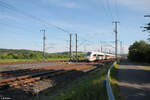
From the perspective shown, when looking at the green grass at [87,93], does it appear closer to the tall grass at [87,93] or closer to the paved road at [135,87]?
the tall grass at [87,93]

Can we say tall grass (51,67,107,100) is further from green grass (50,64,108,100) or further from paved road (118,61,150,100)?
paved road (118,61,150,100)

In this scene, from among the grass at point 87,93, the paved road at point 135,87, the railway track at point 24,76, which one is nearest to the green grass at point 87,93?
the grass at point 87,93

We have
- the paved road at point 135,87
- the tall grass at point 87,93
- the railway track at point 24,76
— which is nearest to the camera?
the tall grass at point 87,93

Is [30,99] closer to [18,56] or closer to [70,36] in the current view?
[70,36]

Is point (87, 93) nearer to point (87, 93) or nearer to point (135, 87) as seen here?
point (87, 93)

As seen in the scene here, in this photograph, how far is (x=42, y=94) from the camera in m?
10.1

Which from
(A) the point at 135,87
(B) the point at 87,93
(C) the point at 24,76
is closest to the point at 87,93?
(B) the point at 87,93

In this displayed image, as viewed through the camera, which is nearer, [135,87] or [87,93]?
[87,93]

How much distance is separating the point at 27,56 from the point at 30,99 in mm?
64626

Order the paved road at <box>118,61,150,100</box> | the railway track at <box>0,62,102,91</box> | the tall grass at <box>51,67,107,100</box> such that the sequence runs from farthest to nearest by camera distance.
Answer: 1. the railway track at <box>0,62,102,91</box>
2. the paved road at <box>118,61,150,100</box>
3. the tall grass at <box>51,67,107,100</box>

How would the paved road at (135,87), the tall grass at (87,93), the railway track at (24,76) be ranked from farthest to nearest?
the railway track at (24,76)
the paved road at (135,87)
the tall grass at (87,93)

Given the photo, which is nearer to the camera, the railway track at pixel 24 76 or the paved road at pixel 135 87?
the paved road at pixel 135 87

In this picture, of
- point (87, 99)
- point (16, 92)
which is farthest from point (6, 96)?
point (87, 99)

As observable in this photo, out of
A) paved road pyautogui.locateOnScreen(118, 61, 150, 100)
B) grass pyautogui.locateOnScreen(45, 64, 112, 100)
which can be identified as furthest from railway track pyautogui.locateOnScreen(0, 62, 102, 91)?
paved road pyautogui.locateOnScreen(118, 61, 150, 100)
